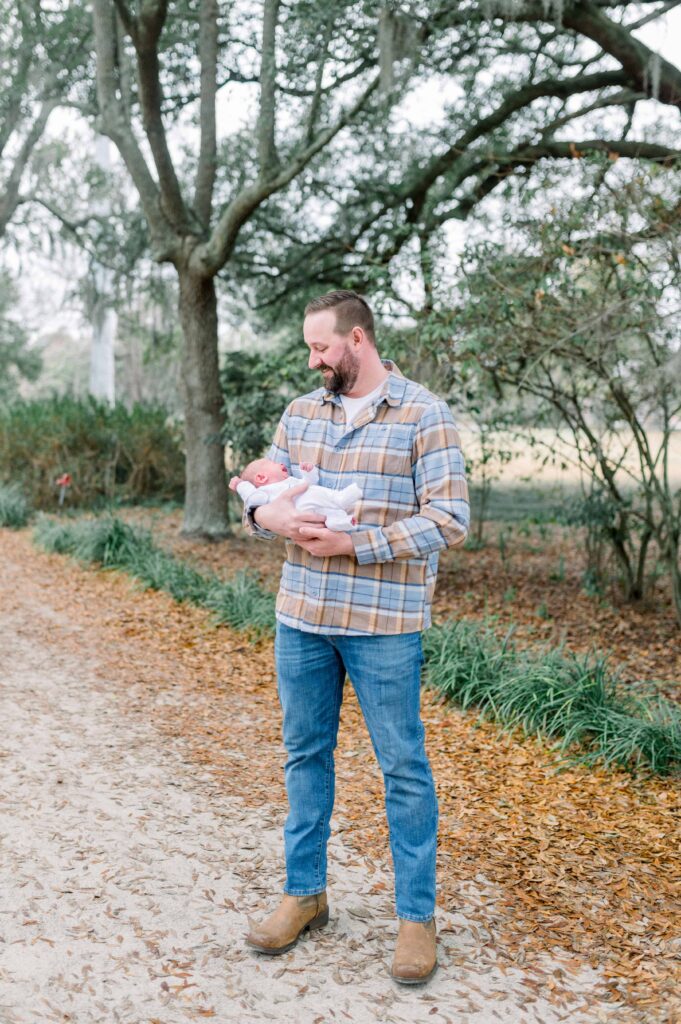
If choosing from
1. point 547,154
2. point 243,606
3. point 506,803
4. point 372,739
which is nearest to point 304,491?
point 372,739

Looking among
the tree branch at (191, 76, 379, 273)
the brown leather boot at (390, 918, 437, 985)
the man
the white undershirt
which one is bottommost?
the brown leather boot at (390, 918, 437, 985)

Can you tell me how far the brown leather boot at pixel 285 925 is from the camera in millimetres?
2650

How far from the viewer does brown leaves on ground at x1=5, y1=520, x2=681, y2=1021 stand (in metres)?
2.85

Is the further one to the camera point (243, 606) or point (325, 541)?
point (243, 606)

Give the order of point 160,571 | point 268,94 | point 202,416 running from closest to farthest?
point 268,94 → point 160,571 → point 202,416

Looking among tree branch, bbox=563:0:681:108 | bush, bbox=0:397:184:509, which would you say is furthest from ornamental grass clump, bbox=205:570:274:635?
bush, bbox=0:397:184:509

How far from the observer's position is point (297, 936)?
2725 millimetres

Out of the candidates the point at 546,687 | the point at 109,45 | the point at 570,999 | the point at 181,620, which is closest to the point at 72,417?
the point at 109,45

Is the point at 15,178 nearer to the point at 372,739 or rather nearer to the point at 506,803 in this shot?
the point at 506,803

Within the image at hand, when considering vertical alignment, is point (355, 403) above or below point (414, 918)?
above

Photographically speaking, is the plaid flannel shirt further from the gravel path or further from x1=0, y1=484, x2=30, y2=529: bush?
x1=0, y1=484, x2=30, y2=529: bush

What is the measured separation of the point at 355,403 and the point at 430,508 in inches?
15.2

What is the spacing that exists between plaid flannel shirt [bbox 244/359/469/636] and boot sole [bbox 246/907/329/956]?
0.95 meters

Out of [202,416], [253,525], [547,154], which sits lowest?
[253,525]
